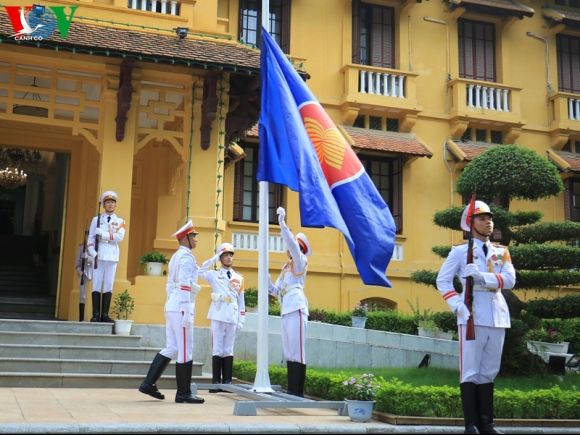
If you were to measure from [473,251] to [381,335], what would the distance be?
8.11m

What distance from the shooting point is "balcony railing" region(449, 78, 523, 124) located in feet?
70.1

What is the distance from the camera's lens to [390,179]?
21188 mm

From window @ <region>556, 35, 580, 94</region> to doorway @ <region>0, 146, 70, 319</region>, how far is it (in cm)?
1594

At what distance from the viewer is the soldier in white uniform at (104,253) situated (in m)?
12.2

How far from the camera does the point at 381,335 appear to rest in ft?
48.9

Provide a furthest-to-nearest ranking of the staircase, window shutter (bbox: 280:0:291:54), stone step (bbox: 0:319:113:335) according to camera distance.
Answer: window shutter (bbox: 280:0:291:54) < stone step (bbox: 0:319:113:335) < the staircase

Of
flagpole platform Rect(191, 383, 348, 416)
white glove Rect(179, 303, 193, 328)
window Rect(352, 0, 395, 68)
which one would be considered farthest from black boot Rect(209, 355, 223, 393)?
window Rect(352, 0, 395, 68)

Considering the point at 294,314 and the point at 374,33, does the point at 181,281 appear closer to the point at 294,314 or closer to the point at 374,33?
the point at 294,314

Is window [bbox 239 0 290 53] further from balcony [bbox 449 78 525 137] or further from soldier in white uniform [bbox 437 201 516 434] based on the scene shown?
soldier in white uniform [bbox 437 201 516 434]

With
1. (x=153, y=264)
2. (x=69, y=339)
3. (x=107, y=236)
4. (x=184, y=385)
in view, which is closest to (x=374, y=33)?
(x=153, y=264)

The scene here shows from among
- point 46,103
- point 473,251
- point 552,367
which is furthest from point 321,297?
point 473,251

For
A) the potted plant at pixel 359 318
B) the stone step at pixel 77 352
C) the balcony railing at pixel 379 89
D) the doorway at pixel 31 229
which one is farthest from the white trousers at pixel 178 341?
the balcony railing at pixel 379 89

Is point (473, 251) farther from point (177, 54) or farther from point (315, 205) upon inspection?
point (177, 54)

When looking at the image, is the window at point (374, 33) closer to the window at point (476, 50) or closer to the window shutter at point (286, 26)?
the window shutter at point (286, 26)
